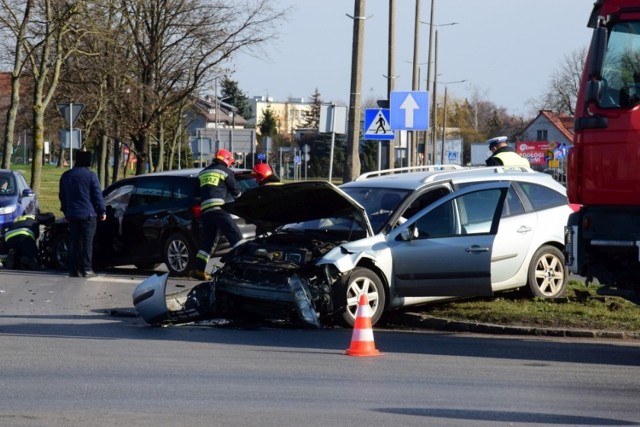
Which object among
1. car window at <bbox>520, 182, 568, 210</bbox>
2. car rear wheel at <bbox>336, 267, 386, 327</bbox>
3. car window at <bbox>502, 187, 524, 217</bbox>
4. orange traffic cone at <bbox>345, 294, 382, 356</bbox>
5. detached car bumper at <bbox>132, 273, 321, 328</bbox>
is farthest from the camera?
car window at <bbox>520, 182, 568, 210</bbox>

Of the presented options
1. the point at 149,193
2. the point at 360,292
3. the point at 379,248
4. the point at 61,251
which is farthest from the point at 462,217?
the point at 61,251

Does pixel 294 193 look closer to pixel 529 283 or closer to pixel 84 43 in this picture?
pixel 529 283

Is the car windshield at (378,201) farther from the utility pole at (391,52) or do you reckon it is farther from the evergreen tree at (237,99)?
the evergreen tree at (237,99)

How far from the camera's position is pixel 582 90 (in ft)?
33.2

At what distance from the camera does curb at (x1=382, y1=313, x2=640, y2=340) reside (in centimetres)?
1194

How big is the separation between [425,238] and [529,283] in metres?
1.80

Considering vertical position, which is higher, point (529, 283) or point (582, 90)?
point (582, 90)

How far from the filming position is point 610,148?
10.0 metres

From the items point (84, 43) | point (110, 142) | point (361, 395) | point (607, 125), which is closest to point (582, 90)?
point (607, 125)

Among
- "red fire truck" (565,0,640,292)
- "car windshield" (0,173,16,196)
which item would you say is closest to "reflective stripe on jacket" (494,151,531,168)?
"red fire truck" (565,0,640,292)

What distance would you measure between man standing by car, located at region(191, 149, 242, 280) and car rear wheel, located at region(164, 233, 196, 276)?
2.41 ft

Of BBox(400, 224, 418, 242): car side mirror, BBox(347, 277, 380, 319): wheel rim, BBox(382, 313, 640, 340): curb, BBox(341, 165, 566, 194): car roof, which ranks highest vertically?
BBox(341, 165, 566, 194): car roof

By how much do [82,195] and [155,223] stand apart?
1.22 meters

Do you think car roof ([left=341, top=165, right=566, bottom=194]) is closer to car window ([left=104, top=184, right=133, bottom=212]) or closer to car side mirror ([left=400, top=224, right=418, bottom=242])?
car side mirror ([left=400, top=224, right=418, bottom=242])
